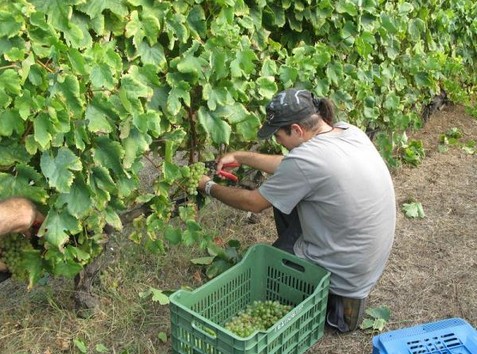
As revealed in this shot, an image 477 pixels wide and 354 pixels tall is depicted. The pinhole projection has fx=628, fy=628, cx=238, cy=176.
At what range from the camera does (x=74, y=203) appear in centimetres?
273

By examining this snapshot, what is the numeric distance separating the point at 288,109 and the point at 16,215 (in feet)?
4.73

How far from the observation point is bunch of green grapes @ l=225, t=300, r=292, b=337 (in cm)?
330

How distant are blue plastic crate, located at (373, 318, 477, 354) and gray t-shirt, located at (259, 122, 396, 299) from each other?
0.61m

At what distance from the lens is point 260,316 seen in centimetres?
341

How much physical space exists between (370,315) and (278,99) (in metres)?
1.40

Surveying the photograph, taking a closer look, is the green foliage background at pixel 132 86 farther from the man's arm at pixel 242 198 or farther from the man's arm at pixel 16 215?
the man's arm at pixel 242 198

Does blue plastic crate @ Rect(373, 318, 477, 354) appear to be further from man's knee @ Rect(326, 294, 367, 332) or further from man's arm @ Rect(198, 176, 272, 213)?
man's arm @ Rect(198, 176, 272, 213)

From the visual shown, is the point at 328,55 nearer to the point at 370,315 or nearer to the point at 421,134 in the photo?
the point at 370,315

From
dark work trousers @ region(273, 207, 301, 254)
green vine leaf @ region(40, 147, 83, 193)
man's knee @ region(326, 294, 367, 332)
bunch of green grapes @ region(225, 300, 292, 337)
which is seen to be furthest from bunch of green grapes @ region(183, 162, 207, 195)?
man's knee @ region(326, 294, 367, 332)

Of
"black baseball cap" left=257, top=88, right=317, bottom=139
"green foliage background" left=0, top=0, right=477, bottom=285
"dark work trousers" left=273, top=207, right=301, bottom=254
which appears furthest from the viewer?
"dark work trousers" left=273, top=207, right=301, bottom=254

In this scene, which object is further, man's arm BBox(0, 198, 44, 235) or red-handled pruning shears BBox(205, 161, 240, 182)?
red-handled pruning shears BBox(205, 161, 240, 182)

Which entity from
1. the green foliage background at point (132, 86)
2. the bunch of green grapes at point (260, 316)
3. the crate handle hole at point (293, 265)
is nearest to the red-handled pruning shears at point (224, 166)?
the green foliage background at point (132, 86)

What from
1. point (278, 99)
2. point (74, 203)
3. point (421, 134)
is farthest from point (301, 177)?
point (421, 134)

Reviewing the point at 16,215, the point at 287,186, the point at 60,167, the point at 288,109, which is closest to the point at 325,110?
the point at 288,109
